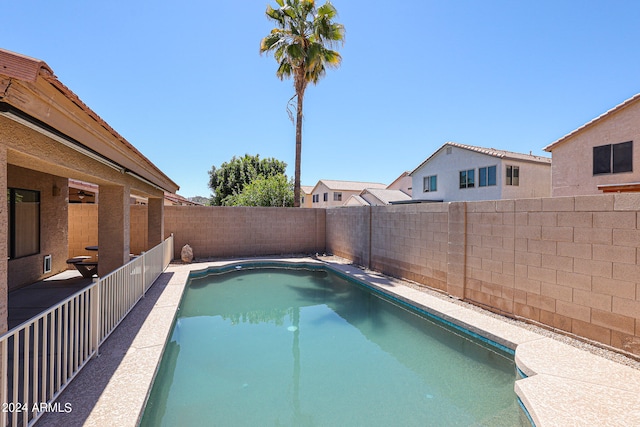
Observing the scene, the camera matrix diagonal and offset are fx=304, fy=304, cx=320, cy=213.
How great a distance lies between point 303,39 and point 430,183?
13009mm

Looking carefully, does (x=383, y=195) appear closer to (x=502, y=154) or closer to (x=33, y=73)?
(x=502, y=154)

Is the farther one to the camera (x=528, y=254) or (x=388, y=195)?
(x=388, y=195)

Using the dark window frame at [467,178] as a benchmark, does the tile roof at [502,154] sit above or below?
above

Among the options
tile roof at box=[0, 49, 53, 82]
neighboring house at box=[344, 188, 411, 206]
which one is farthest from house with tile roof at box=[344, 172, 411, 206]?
tile roof at box=[0, 49, 53, 82]

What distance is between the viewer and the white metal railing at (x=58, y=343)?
2.29 metres

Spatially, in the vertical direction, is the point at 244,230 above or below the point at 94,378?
above

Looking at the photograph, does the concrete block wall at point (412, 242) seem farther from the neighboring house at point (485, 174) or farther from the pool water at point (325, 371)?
the neighboring house at point (485, 174)

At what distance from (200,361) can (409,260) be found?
5.98 meters

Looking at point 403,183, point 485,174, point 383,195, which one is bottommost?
point 383,195

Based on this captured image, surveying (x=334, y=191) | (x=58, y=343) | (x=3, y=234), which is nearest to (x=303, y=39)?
(x=3, y=234)

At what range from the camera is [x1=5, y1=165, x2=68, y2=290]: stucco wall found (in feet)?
21.4

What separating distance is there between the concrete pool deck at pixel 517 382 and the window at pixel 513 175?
13.4 meters

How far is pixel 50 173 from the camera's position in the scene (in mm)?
5051

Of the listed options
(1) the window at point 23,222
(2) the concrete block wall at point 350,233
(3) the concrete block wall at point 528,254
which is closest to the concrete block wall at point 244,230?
(2) the concrete block wall at point 350,233
